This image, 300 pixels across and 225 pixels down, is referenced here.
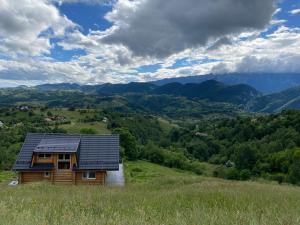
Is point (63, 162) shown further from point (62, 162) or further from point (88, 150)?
point (88, 150)

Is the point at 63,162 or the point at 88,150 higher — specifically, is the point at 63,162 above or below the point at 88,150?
below

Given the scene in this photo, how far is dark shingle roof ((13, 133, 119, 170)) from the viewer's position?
1446 inches

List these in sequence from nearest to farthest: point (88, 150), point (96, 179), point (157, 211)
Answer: point (157, 211)
point (96, 179)
point (88, 150)

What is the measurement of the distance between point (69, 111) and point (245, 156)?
406 ft

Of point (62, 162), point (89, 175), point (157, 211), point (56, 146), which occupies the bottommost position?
point (89, 175)

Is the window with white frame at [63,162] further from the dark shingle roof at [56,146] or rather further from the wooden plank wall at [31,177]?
the wooden plank wall at [31,177]

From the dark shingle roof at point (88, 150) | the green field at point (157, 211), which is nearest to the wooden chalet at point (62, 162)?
the dark shingle roof at point (88, 150)

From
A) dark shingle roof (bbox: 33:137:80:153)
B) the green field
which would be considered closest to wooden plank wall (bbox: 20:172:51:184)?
dark shingle roof (bbox: 33:137:80:153)

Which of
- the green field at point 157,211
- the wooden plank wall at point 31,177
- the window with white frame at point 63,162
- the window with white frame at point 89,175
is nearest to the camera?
the green field at point 157,211

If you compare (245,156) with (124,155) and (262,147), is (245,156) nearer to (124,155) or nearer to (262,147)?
(262,147)

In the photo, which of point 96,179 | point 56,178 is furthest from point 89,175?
point 56,178

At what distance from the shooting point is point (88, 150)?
38656mm

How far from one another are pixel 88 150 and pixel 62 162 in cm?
331

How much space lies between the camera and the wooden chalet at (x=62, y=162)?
1426 inches
